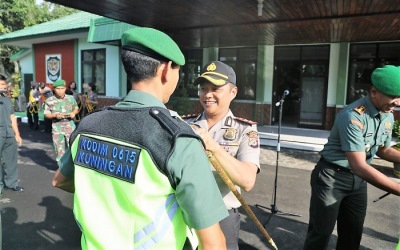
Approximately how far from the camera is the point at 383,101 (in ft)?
7.27

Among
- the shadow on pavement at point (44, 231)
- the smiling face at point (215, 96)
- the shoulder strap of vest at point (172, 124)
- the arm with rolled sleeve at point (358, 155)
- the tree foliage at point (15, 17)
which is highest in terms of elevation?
the tree foliage at point (15, 17)

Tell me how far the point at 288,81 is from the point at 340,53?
2021mm

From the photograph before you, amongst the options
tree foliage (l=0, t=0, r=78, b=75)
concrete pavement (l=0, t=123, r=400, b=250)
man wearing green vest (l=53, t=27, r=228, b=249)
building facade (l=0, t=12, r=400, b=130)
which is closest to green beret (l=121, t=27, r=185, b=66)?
man wearing green vest (l=53, t=27, r=228, b=249)

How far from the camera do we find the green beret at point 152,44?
1081mm

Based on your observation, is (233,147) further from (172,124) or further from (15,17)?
(15,17)

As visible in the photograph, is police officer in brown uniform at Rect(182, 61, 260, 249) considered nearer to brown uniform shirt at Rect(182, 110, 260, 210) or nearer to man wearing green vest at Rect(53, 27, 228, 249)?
brown uniform shirt at Rect(182, 110, 260, 210)

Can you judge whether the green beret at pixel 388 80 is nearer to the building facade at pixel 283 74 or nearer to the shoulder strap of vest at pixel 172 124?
the shoulder strap of vest at pixel 172 124

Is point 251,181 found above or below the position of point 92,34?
below

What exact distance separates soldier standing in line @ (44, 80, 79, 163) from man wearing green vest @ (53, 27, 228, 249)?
492 cm

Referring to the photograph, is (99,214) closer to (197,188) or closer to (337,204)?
(197,188)

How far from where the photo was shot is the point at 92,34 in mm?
12109

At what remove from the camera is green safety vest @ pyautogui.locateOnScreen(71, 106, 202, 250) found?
1.00m

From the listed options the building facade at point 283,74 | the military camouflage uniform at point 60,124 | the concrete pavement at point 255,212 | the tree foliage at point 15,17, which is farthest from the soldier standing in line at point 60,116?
the tree foliage at point 15,17

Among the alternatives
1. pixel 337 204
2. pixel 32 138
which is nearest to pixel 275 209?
pixel 337 204
